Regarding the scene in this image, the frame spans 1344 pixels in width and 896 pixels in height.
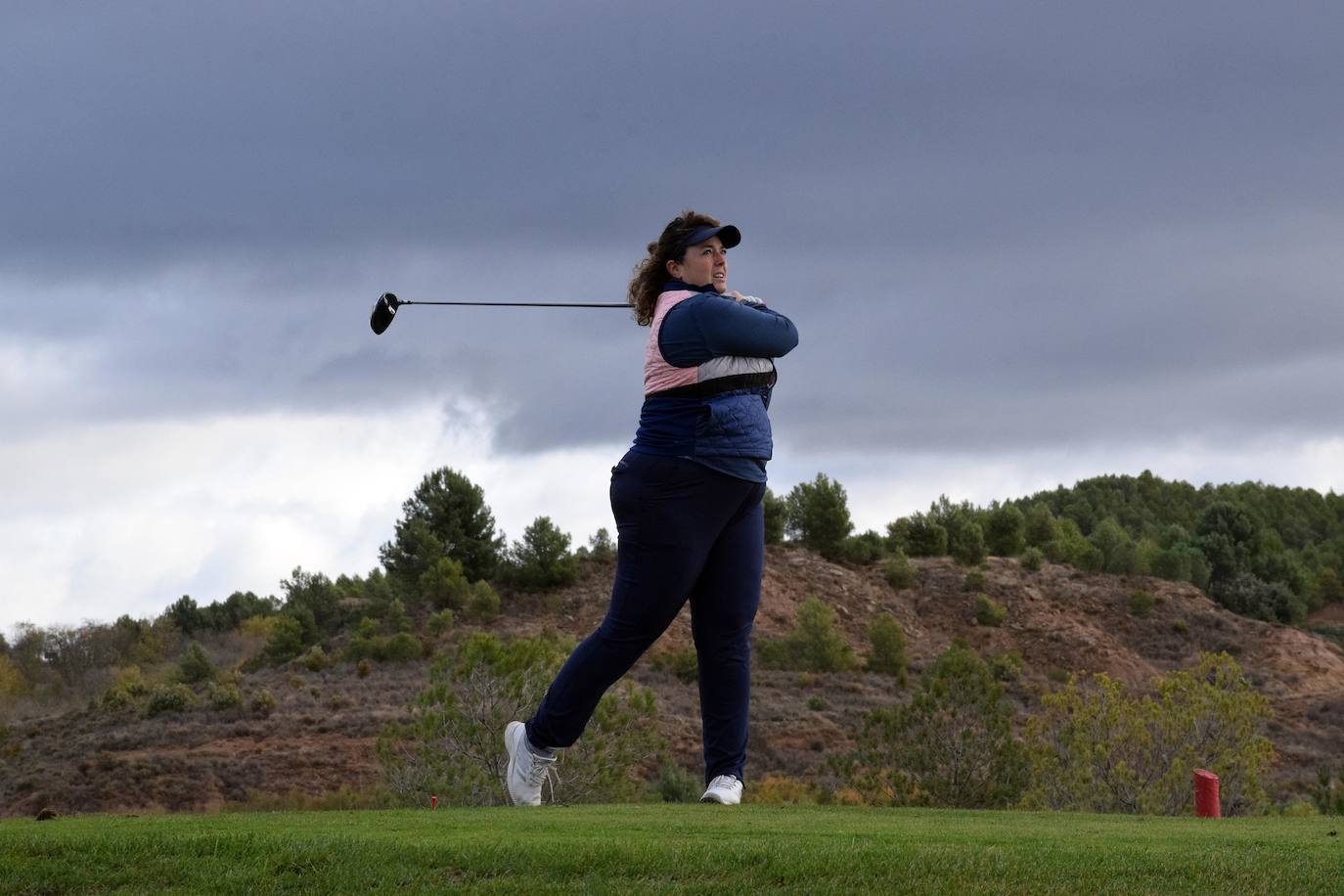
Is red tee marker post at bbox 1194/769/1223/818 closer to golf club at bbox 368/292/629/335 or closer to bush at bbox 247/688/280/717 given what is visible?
golf club at bbox 368/292/629/335

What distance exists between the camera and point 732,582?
7.07 meters

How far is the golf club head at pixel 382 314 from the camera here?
827 centimetres

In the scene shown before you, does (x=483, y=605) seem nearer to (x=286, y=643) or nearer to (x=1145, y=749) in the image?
(x=286, y=643)

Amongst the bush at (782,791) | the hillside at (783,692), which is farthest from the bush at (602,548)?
the bush at (782,791)

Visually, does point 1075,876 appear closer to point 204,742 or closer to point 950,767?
point 950,767

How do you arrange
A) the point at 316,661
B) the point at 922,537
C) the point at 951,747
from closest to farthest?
1. the point at 951,747
2. the point at 316,661
3. the point at 922,537

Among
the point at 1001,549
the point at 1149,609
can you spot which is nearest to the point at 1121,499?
the point at 1001,549

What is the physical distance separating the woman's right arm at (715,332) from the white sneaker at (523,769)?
217 centimetres

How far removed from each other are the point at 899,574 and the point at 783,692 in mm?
14010

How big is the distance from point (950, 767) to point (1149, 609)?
34.7 meters

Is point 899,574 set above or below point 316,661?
above

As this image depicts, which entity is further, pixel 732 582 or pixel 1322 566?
pixel 1322 566

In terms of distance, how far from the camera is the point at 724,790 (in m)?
7.34

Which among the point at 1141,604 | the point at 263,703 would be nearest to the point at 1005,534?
the point at 1141,604
